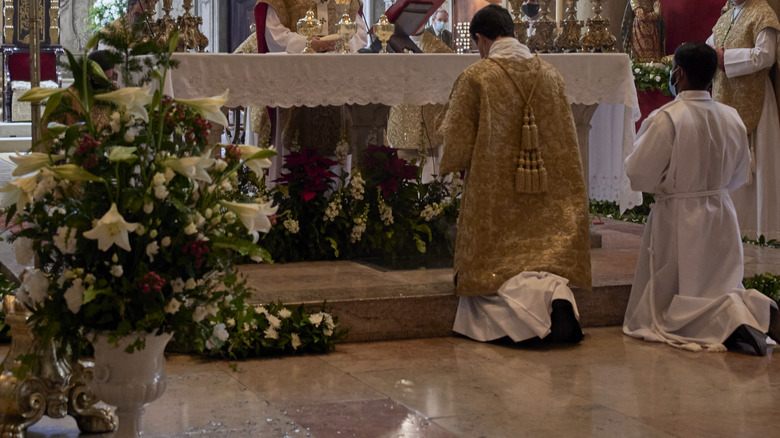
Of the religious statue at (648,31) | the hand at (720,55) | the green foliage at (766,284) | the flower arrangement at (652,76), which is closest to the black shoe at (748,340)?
the green foliage at (766,284)

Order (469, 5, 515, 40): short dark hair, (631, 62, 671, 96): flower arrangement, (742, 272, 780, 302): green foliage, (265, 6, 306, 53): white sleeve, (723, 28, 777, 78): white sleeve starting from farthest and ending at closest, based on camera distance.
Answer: (631, 62, 671, 96): flower arrangement, (723, 28, 777, 78): white sleeve, (265, 6, 306, 53): white sleeve, (742, 272, 780, 302): green foliage, (469, 5, 515, 40): short dark hair

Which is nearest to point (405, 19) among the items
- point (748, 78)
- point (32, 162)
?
point (748, 78)

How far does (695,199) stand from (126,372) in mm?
3019

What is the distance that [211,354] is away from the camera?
437 centimetres

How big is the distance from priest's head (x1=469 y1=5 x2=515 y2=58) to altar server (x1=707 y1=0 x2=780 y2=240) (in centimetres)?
350

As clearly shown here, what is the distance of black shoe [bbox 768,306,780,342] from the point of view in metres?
4.80

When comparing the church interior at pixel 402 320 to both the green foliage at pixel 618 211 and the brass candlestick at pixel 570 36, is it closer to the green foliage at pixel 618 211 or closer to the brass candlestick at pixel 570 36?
the brass candlestick at pixel 570 36

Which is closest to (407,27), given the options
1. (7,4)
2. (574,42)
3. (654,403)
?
(574,42)

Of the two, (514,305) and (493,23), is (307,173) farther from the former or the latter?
(514,305)

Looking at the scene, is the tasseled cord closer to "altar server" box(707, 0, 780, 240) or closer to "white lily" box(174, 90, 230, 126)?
"white lily" box(174, 90, 230, 126)

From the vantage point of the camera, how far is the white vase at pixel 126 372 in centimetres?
274

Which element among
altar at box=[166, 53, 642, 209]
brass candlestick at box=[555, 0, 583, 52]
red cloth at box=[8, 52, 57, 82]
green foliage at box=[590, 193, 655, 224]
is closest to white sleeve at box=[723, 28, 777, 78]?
green foliage at box=[590, 193, 655, 224]

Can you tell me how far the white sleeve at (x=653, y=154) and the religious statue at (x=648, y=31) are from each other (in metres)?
4.93

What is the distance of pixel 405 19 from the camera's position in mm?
6133
